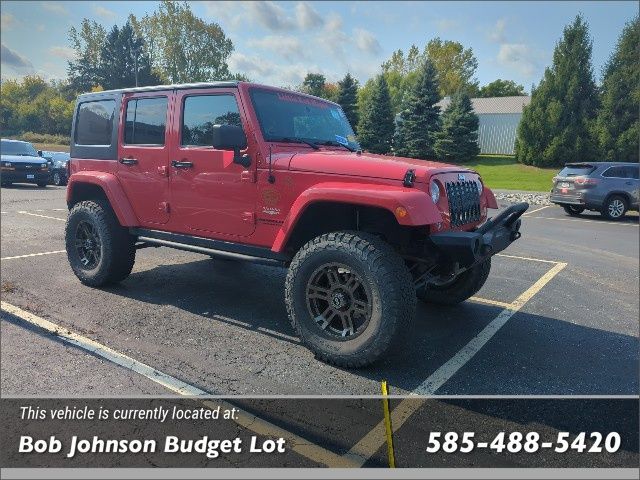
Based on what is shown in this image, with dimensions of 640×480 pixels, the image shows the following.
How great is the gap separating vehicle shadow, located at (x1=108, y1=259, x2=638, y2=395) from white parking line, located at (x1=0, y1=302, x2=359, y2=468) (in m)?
0.75

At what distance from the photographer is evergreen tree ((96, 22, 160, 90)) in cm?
484

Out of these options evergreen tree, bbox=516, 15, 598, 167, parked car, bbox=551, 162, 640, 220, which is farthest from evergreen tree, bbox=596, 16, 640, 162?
parked car, bbox=551, 162, 640, 220

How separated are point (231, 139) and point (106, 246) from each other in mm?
2145

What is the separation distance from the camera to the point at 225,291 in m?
4.98

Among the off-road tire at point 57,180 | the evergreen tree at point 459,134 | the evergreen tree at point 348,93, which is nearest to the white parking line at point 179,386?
the off-road tire at point 57,180

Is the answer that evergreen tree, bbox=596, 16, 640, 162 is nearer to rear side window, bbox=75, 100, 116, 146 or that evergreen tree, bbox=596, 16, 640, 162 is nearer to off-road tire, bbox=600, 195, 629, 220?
rear side window, bbox=75, 100, 116, 146

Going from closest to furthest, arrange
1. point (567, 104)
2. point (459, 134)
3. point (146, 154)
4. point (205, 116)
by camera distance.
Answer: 1. point (205, 116)
2. point (146, 154)
3. point (567, 104)
4. point (459, 134)

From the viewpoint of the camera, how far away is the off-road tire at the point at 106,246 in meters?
4.75

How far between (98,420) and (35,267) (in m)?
3.99

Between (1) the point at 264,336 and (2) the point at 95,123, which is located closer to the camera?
(1) the point at 264,336

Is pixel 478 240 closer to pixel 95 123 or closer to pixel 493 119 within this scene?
pixel 95 123

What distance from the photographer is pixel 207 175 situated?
3979 mm

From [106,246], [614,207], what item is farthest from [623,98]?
[614,207]

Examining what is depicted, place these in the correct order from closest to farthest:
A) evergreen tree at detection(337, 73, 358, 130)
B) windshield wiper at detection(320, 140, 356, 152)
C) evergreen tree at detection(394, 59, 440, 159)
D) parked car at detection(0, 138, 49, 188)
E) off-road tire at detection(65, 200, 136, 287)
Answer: windshield wiper at detection(320, 140, 356, 152)
off-road tire at detection(65, 200, 136, 287)
parked car at detection(0, 138, 49, 188)
evergreen tree at detection(394, 59, 440, 159)
evergreen tree at detection(337, 73, 358, 130)
